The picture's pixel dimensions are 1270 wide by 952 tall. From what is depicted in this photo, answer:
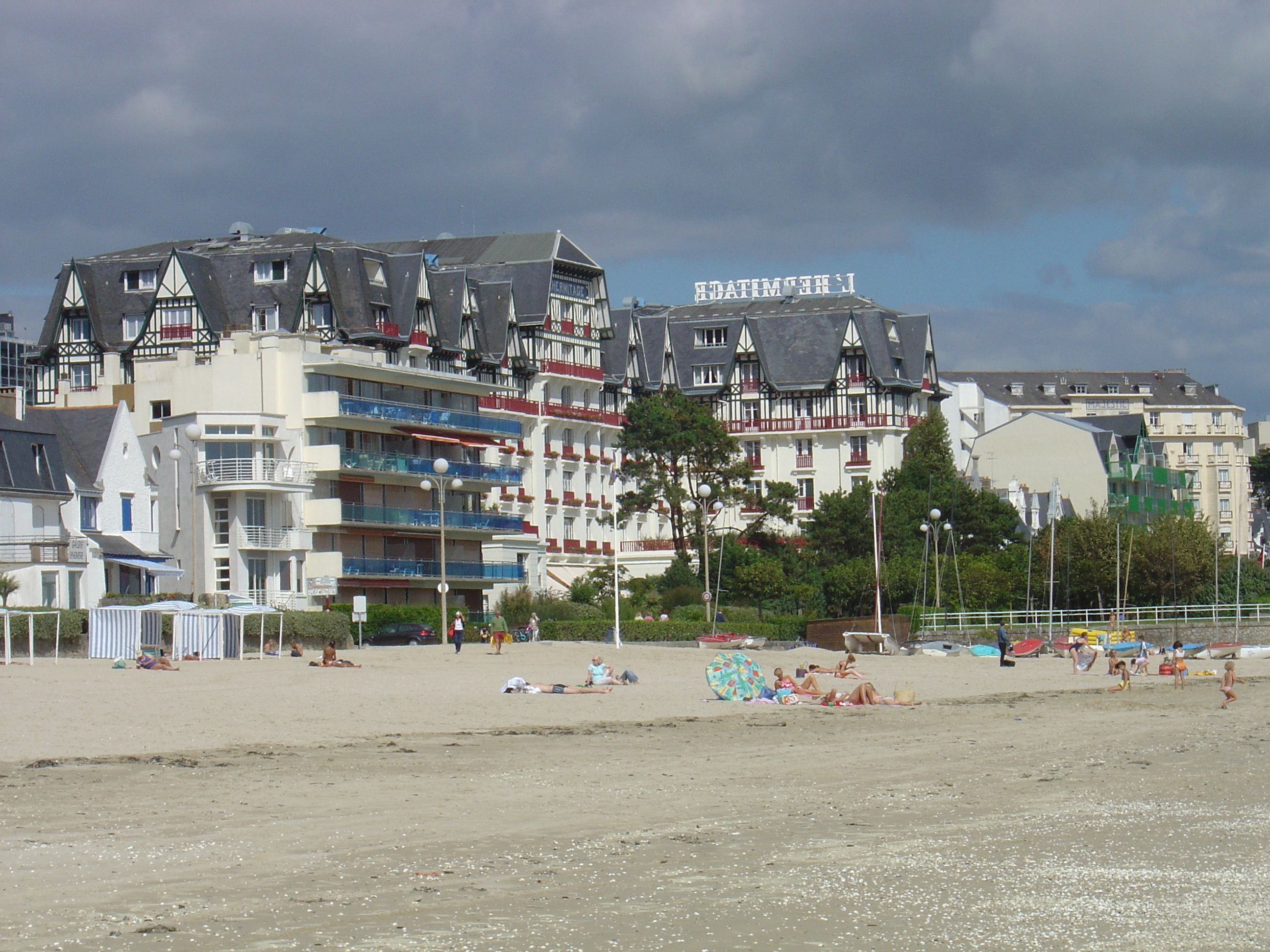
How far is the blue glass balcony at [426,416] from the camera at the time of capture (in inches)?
2815

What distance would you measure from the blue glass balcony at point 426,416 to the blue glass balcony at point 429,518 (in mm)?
3734

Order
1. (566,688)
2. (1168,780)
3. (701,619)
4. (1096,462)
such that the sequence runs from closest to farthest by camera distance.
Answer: (1168,780)
(566,688)
(701,619)
(1096,462)

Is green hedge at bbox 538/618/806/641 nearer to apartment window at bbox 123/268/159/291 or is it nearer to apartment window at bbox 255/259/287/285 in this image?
apartment window at bbox 255/259/287/285

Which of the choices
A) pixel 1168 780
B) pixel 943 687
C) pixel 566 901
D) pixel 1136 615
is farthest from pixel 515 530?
pixel 566 901

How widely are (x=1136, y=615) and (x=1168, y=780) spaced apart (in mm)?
52464

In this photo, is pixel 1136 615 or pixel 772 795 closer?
pixel 772 795

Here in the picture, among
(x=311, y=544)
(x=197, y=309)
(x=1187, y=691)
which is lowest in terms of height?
(x=1187, y=691)

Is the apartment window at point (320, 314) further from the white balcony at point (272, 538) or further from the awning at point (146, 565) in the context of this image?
the awning at point (146, 565)

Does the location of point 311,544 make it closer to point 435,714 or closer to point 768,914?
point 435,714

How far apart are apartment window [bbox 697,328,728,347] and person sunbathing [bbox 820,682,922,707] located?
74.6m

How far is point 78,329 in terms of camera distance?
81.2 m

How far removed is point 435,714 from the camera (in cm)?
3009

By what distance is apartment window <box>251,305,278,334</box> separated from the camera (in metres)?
80.2

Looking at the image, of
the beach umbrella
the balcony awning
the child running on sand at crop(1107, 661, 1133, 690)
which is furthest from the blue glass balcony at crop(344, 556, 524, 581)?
the beach umbrella
